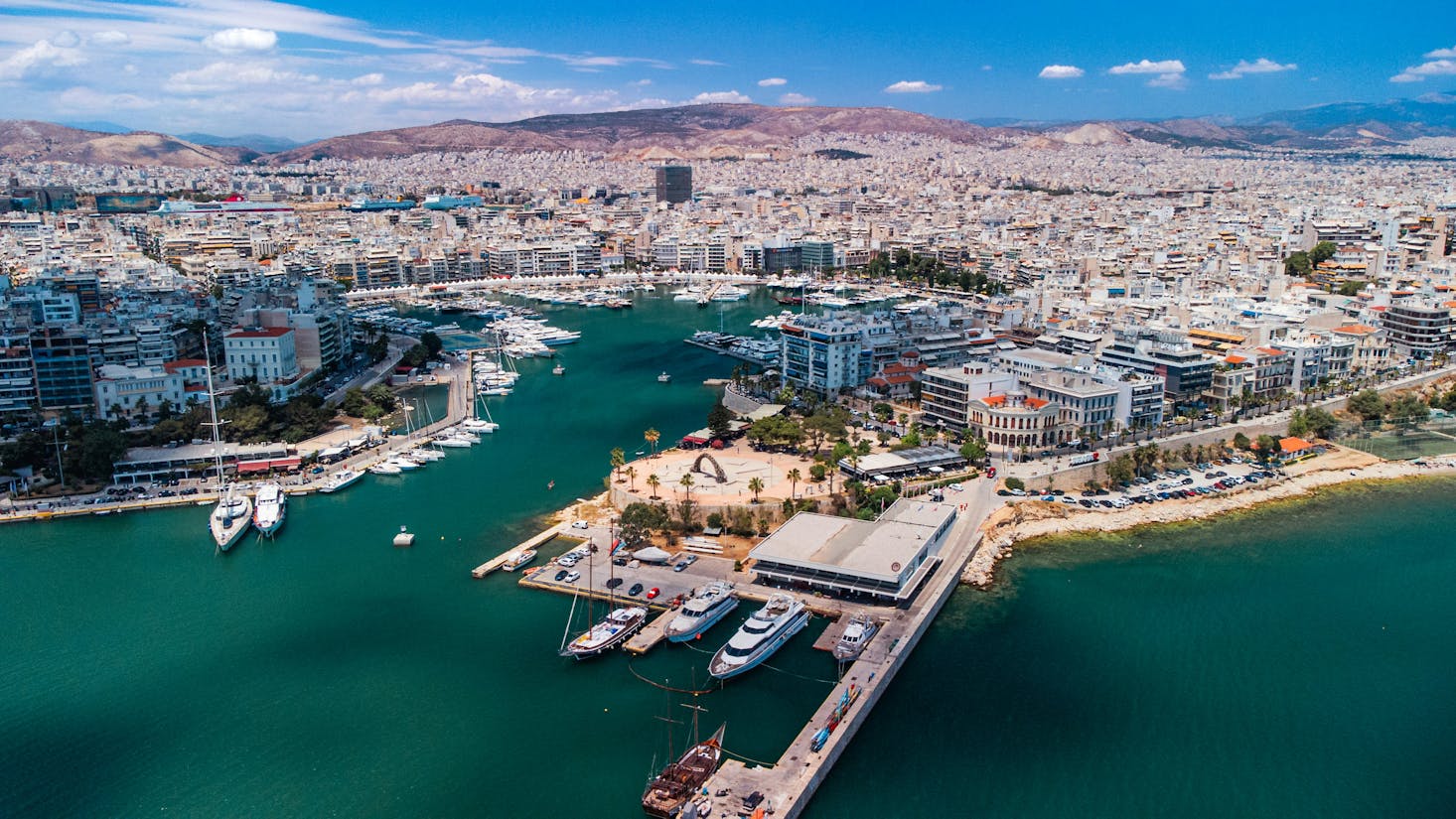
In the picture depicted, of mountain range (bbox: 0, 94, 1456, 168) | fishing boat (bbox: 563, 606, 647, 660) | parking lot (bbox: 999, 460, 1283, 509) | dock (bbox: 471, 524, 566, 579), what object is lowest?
fishing boat (bbox: 563, 606, 647, 660)

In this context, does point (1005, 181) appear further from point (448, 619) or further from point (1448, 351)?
point (448, 619)

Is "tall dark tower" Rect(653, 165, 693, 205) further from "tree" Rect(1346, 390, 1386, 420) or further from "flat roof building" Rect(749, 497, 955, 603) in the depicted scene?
"flat roof building" Rect(749, 497, 955, 603)

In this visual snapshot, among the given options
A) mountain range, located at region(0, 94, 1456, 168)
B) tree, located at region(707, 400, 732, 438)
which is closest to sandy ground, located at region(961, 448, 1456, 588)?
tree, located at region(707, 400, 732, 438)

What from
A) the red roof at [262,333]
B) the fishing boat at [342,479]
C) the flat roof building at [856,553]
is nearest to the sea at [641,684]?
the flat roof building at [856,553]

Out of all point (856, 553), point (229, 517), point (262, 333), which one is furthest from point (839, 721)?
point (262, 333)

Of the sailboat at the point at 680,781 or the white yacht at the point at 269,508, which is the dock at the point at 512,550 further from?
the sailboat at the point at 680,781

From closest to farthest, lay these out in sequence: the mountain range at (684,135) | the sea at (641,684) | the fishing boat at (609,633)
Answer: the sea at (641,684)
the fishing boat at (609,633)
the mountain range at (684,135)
